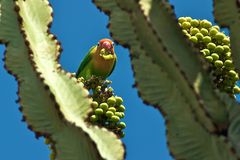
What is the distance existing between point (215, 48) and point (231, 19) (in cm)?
93

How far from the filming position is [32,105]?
258cm

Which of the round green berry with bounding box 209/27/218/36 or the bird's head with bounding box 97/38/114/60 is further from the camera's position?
the bird's head with bounding box 97/38/114/60

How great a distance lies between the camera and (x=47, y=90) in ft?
8.31

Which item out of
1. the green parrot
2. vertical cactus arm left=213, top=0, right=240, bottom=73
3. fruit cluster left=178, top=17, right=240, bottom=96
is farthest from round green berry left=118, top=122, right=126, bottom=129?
the green parrot

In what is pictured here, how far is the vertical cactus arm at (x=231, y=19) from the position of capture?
252cm

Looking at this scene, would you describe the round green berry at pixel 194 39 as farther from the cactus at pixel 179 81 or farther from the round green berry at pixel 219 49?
the cactus at pixel 179 81

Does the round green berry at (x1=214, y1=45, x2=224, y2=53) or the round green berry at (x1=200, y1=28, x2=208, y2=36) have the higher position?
the round green berry at (x1=200, y1=28, x2=208, y2=36)

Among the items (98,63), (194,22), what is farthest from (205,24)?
(98,63)

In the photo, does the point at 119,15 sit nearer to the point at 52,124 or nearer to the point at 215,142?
the point at 52,124

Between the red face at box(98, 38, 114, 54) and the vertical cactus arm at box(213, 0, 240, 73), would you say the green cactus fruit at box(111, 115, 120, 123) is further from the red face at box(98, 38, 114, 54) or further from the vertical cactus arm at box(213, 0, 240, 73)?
the red face at box(98, 38, 114, 54)

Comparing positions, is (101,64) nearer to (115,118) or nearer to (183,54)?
(115,118)

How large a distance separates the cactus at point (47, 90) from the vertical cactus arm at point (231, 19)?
69 cm

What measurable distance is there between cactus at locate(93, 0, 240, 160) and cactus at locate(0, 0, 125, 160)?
310mm

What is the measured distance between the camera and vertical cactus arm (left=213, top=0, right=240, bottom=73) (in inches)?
99.3
